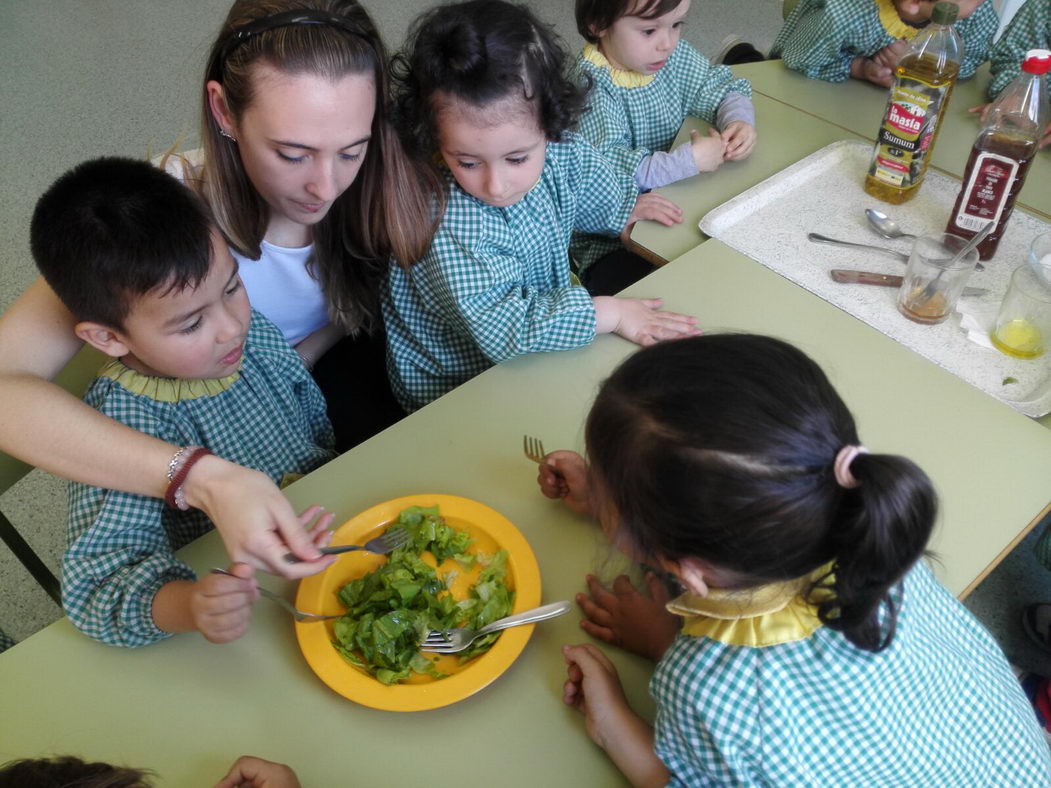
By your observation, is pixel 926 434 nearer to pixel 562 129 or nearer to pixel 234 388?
pixel 562 129

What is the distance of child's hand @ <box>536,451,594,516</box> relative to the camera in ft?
2.98

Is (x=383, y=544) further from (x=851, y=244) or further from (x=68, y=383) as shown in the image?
(x=851, y=244)

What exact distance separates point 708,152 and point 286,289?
2.75 ft

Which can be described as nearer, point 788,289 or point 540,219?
point 788,289

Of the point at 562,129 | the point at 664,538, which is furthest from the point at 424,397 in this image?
the point at 664,538

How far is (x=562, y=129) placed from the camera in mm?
1175

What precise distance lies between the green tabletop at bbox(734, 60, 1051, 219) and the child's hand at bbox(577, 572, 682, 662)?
3.65 ft

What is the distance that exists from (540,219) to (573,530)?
0.62 m

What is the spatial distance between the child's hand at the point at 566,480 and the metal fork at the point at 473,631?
135 millimetres

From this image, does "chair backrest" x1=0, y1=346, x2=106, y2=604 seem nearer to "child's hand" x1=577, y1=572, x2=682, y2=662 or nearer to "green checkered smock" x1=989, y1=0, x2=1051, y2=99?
"child's hand" x1=577, y1=572, x2=682, y2=662

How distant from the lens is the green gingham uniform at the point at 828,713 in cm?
67

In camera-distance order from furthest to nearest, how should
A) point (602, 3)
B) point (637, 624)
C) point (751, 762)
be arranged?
point (602, 3) < point (637, 624) < point (751, 762)

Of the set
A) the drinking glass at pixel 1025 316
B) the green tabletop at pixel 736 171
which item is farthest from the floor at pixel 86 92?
the green tabletop at pixel 736 171

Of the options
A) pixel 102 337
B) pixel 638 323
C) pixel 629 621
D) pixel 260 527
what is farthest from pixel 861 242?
pixel 102 337
